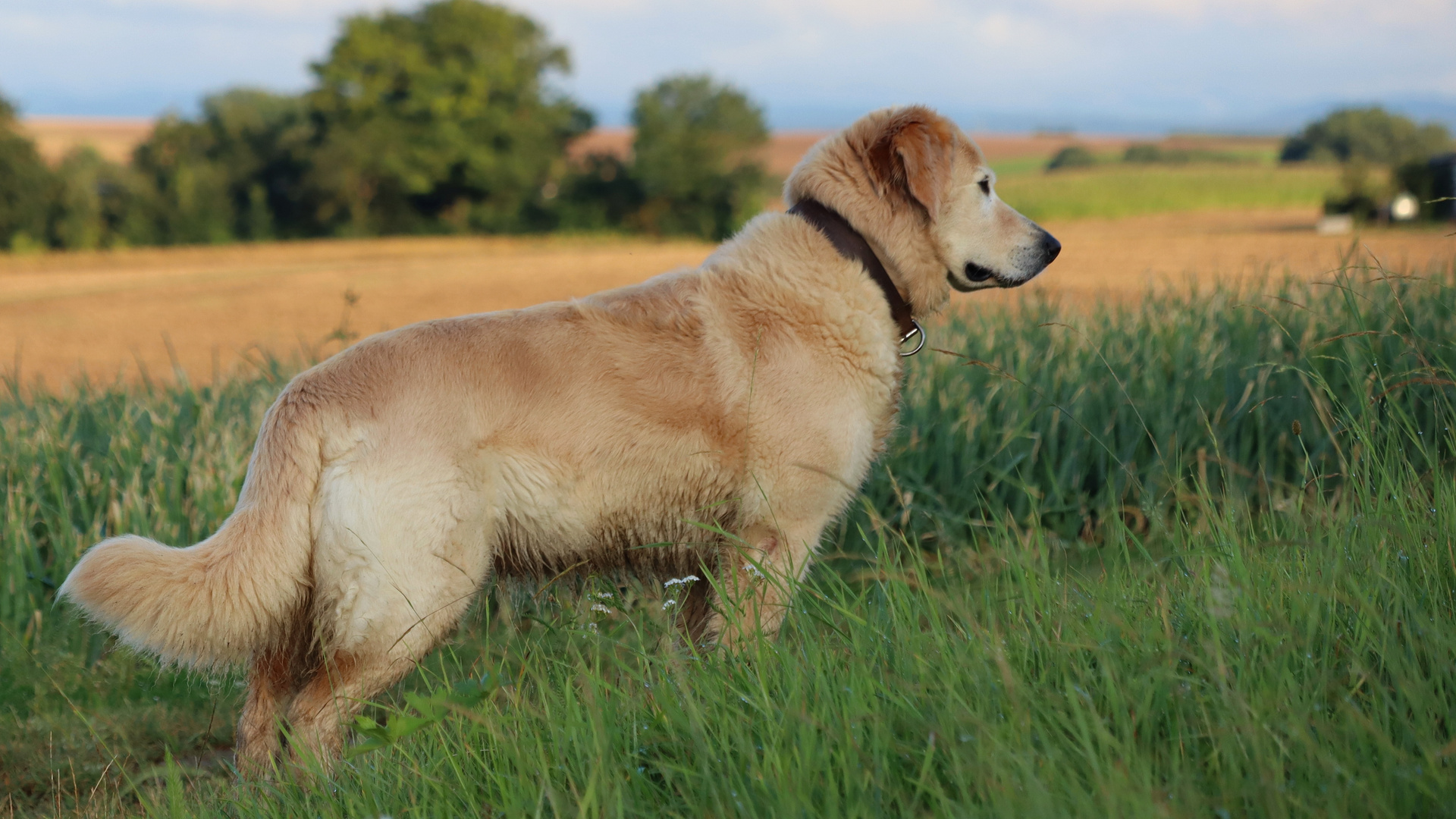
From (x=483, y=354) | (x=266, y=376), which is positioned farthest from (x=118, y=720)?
(x=266, y=376)

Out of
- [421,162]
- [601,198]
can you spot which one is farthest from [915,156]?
[421,162]

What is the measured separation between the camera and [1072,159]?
62.3 meters

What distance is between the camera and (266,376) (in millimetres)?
5766

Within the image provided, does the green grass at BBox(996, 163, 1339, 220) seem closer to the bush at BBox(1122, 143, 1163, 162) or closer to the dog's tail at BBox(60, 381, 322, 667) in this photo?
the bush at BBox(1122, 143, 1163, 162)

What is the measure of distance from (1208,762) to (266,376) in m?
5.39

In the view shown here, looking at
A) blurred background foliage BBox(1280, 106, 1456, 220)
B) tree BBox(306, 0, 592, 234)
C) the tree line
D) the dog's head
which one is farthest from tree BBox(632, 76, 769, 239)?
the dog's head

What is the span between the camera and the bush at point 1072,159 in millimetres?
60969

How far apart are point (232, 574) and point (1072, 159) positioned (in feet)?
216

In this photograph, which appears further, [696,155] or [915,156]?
[696,155]

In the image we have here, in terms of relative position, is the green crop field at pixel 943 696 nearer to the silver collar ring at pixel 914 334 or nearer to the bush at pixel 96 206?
the silver collar ring at pixel 914 334

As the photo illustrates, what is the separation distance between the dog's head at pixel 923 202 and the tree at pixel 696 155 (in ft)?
108

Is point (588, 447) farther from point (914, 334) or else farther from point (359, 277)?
point (359, 277)

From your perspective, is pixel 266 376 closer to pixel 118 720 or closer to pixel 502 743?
pixel 118 720

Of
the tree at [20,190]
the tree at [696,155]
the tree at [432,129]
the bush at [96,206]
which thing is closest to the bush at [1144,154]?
the tree at [696,155]
